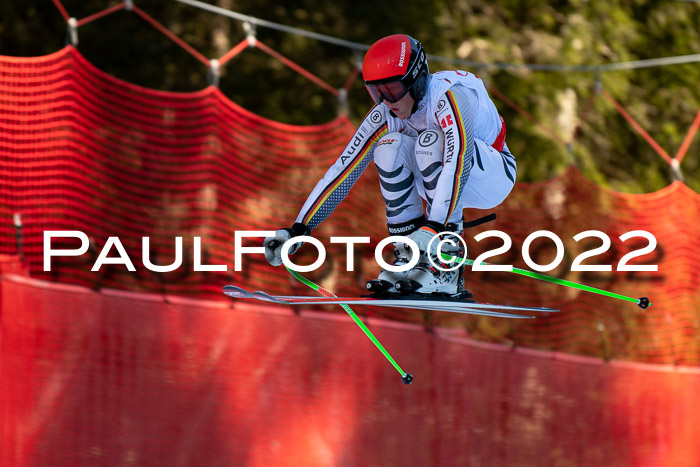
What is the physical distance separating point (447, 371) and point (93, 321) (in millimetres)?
2165

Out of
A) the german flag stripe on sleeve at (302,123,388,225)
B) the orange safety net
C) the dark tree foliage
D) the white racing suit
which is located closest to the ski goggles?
the white racing suit

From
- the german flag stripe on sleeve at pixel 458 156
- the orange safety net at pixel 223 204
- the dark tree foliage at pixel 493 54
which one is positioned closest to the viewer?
the german flag stripe on sleeve at pixel 458 156

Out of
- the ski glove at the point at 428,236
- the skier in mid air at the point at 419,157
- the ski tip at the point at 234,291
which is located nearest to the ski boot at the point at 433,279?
the skier in mid air at the point at 419,157

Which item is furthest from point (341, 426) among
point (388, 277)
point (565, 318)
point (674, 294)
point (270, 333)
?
point (674, 294)

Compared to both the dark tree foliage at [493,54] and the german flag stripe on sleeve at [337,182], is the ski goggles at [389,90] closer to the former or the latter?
the german flag stripe on sleeve at [337,182]

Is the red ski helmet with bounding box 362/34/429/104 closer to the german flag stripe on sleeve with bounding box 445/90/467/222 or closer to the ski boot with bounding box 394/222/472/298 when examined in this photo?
the german flag stripe on sleeve with bounding box 445/90/467/222

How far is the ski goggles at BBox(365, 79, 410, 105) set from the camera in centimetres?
361

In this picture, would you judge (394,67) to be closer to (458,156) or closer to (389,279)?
(458,156)

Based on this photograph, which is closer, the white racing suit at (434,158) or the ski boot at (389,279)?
the white racing suit at (434,158)

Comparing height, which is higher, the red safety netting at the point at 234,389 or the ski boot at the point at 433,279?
the ski boot at the point at 433,279

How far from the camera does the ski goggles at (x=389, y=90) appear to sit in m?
3.61

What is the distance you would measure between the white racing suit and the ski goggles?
0.15 meters

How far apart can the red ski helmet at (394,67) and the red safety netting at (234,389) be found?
8.28 ft

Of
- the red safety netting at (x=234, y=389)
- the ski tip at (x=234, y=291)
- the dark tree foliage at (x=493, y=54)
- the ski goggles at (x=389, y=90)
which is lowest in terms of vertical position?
the red safety netting at (x=234, y=389)
